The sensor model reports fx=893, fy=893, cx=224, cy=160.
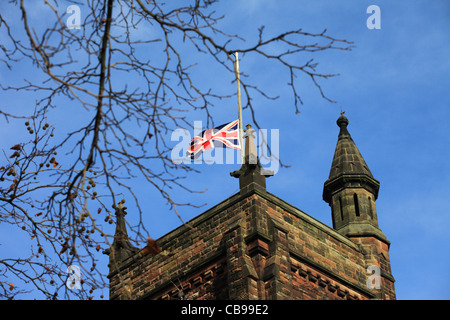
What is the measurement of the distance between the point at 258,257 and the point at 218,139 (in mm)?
4356

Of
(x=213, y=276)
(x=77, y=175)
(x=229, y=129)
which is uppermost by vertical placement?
(x=229, y=129)

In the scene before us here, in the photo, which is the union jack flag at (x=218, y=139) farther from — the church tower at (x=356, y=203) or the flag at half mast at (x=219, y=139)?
the church tower at (x=356, y=203)

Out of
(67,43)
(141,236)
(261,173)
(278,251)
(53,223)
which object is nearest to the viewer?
(67,43)

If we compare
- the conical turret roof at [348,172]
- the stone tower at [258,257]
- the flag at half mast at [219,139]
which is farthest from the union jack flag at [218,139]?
the conical turret roof at [348,172]

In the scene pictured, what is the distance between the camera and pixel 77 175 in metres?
10.8

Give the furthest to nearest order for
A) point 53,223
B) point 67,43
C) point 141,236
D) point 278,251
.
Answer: point 278,251, point 53,223, point 141,236, point 67,43

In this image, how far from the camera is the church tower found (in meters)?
26.9

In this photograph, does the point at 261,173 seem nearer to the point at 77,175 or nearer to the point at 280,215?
the point at 280,215

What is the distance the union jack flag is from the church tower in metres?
4.56

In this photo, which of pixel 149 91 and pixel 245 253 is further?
pixel 245 253

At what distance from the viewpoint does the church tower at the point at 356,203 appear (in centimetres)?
2686

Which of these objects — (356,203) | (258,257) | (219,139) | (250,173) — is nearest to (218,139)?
(219,139)

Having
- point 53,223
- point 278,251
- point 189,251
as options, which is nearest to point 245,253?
point 278,251

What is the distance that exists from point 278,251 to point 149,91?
41.3 ft
